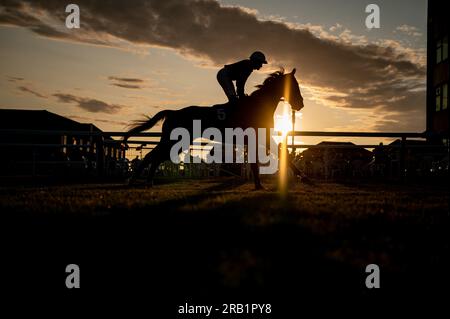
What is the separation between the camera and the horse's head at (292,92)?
9250 millimetres

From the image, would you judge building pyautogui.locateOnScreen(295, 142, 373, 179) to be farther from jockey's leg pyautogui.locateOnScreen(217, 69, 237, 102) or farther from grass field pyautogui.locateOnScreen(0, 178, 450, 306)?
grass field pyautogui.locateOnScreen(0, 178, 450, 306)

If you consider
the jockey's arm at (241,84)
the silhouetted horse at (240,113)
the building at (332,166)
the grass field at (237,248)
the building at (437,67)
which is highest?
the building at (437,67)

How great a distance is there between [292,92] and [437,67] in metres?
27.8

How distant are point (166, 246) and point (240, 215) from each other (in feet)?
4.33

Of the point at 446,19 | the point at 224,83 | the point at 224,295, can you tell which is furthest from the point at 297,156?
the point at 446,19

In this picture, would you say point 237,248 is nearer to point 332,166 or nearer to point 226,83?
point 226,83

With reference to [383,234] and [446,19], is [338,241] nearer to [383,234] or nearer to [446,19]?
[383,234]

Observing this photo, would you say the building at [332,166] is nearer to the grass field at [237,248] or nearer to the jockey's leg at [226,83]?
the jockey's leg at [226,83]

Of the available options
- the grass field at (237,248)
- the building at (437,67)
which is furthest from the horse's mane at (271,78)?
the building at (437,67)

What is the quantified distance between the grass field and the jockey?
499 cm

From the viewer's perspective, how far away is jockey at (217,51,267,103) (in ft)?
28.5

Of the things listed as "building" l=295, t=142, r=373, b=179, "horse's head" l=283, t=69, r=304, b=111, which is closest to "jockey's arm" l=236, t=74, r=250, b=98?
"horse's head" l=283, t=69, r=304, b=111

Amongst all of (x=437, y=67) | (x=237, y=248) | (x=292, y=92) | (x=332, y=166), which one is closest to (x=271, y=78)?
(x=292, y=92)
